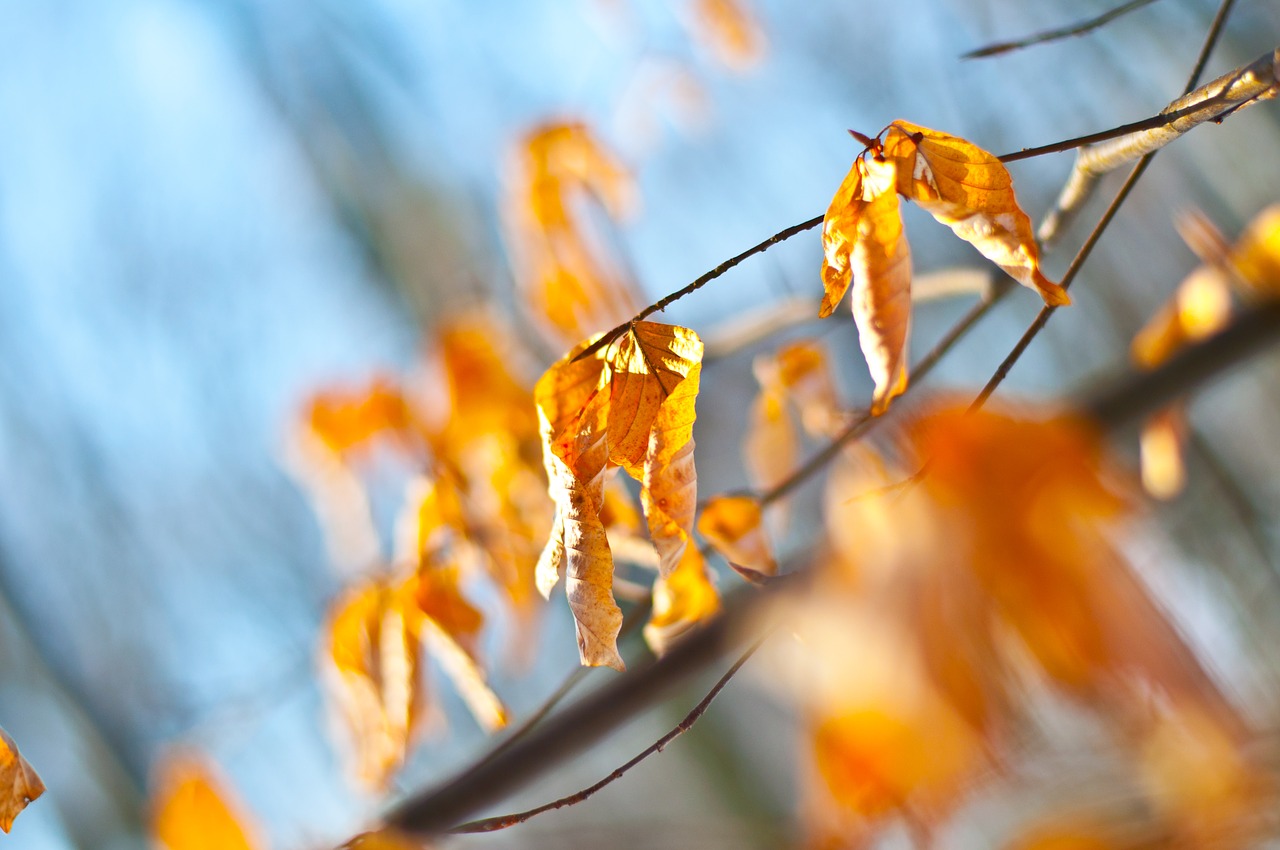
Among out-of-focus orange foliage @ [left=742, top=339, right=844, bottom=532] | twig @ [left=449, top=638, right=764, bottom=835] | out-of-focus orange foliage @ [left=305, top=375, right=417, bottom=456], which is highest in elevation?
out-of-focus orange foliage @ [left=305, top=375, right=417, bottom=456]

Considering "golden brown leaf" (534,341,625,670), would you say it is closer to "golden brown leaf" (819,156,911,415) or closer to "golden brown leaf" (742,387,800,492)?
"golden brown leaf" (819,156,911,415)

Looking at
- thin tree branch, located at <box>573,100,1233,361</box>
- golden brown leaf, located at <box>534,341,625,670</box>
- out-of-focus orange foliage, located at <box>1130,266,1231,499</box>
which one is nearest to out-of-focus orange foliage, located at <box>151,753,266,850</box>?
golden brown leaf, located at <box>534,341,625,670</box>

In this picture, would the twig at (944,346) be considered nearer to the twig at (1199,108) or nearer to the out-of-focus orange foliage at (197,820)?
the twig at (1199,108)

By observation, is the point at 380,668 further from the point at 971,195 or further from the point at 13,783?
the point at 971,195

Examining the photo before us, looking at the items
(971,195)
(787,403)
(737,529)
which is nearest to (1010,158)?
(971,195)

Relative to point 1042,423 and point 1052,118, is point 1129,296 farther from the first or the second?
point 1042,423
